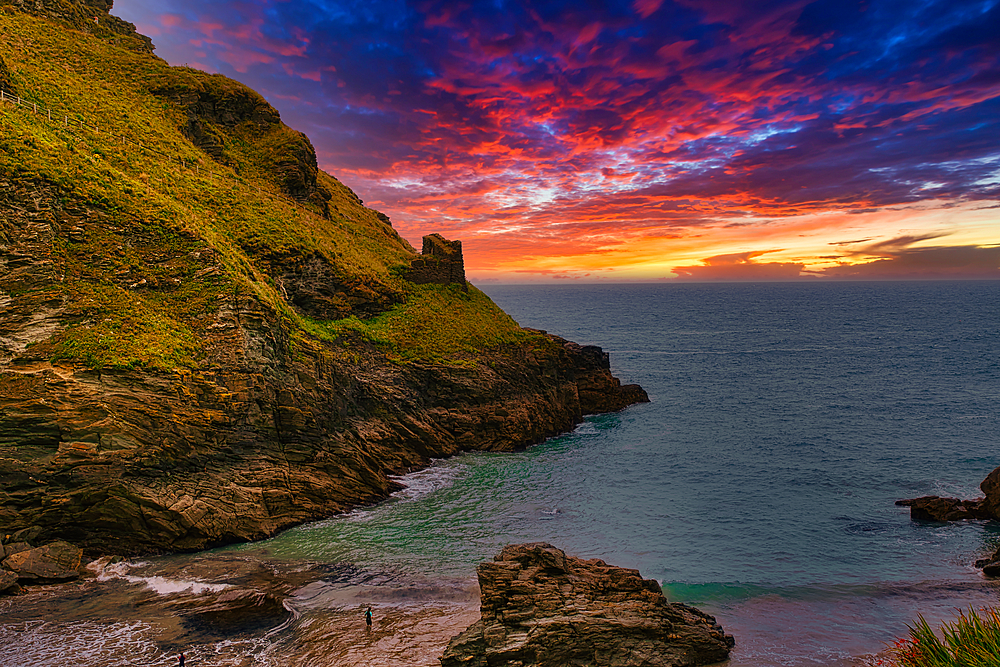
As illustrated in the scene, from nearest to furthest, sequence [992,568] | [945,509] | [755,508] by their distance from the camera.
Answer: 1. [992,568]
2. [945,509]
3. [755,508]

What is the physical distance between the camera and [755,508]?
38344 mm

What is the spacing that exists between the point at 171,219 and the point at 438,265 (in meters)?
32.6

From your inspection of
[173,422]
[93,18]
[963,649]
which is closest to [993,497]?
[963,649]

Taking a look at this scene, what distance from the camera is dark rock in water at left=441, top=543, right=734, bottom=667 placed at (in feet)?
61.2

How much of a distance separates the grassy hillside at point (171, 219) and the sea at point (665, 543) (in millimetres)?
13126

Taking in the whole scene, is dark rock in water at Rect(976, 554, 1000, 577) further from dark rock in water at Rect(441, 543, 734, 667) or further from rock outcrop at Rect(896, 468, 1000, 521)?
dark rock in water at Rect(441, 543, 734, 667)

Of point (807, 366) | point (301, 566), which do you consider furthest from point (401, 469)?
point (807, 366)

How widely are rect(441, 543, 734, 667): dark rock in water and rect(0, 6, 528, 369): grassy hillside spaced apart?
2341 centimetres

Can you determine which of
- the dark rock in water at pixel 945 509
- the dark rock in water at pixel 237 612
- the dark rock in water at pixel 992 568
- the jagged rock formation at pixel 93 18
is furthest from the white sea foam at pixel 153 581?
the jagged rock formation at pixel 93 18

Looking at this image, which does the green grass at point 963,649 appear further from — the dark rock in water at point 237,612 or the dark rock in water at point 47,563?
the dark rock in water at point 47,563

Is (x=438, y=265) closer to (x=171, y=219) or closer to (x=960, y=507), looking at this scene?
(x=171, y=219)

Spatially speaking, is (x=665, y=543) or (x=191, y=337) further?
(x=665, y=543)

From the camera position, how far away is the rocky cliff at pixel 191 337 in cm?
2636

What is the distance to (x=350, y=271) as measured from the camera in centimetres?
5381
